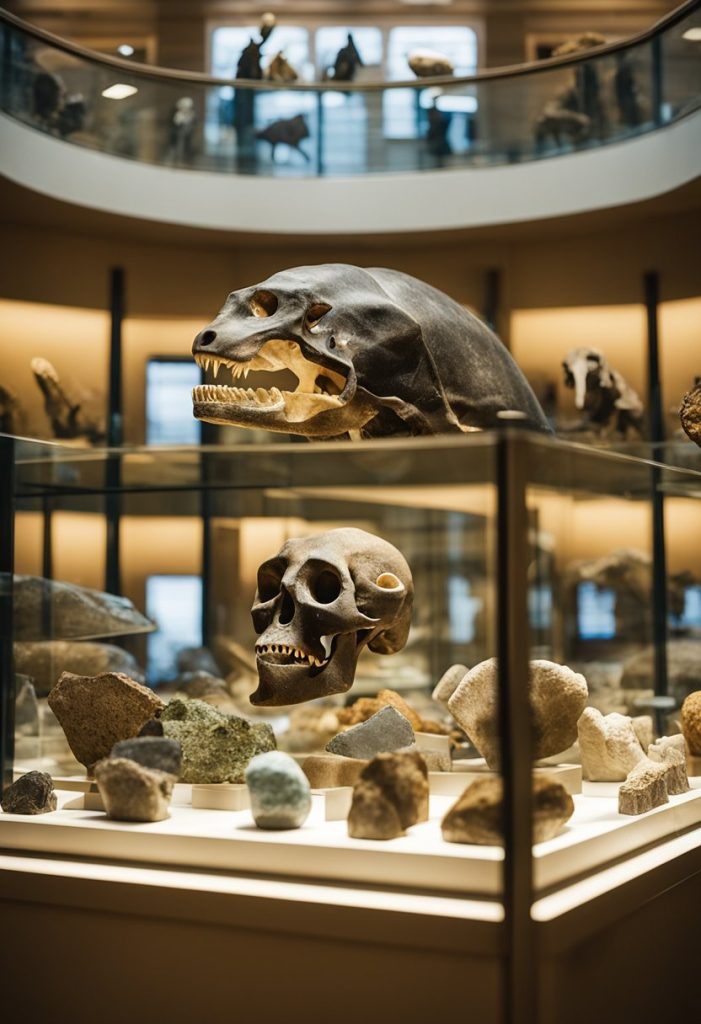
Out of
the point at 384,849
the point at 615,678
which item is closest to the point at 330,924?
the point at 384,849

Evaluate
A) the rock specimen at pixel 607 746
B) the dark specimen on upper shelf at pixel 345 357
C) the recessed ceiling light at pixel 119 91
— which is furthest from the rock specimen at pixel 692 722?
the recessed ceiling light at pixel 119 91

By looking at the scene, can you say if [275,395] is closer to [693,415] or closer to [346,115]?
[693,415]

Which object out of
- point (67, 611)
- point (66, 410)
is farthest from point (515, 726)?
point (66, 410)

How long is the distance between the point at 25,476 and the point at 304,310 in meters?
0.99

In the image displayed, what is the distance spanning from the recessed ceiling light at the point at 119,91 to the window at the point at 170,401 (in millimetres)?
2377

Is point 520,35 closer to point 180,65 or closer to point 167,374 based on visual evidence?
point 180,65

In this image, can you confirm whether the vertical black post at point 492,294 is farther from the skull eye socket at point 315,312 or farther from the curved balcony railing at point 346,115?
the skull eye socket at point 315,312

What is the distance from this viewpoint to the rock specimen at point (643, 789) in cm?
307

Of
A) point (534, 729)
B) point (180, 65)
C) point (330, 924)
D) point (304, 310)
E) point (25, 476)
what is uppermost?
point (180, 65)

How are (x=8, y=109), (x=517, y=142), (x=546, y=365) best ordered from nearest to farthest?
(x=8, y=109) < (x=517, y=142) < (x=546, y=365)

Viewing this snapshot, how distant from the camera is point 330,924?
8.20ft

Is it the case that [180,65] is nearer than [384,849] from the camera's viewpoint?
No

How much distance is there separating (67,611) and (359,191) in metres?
7.51

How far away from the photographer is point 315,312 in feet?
9.96
